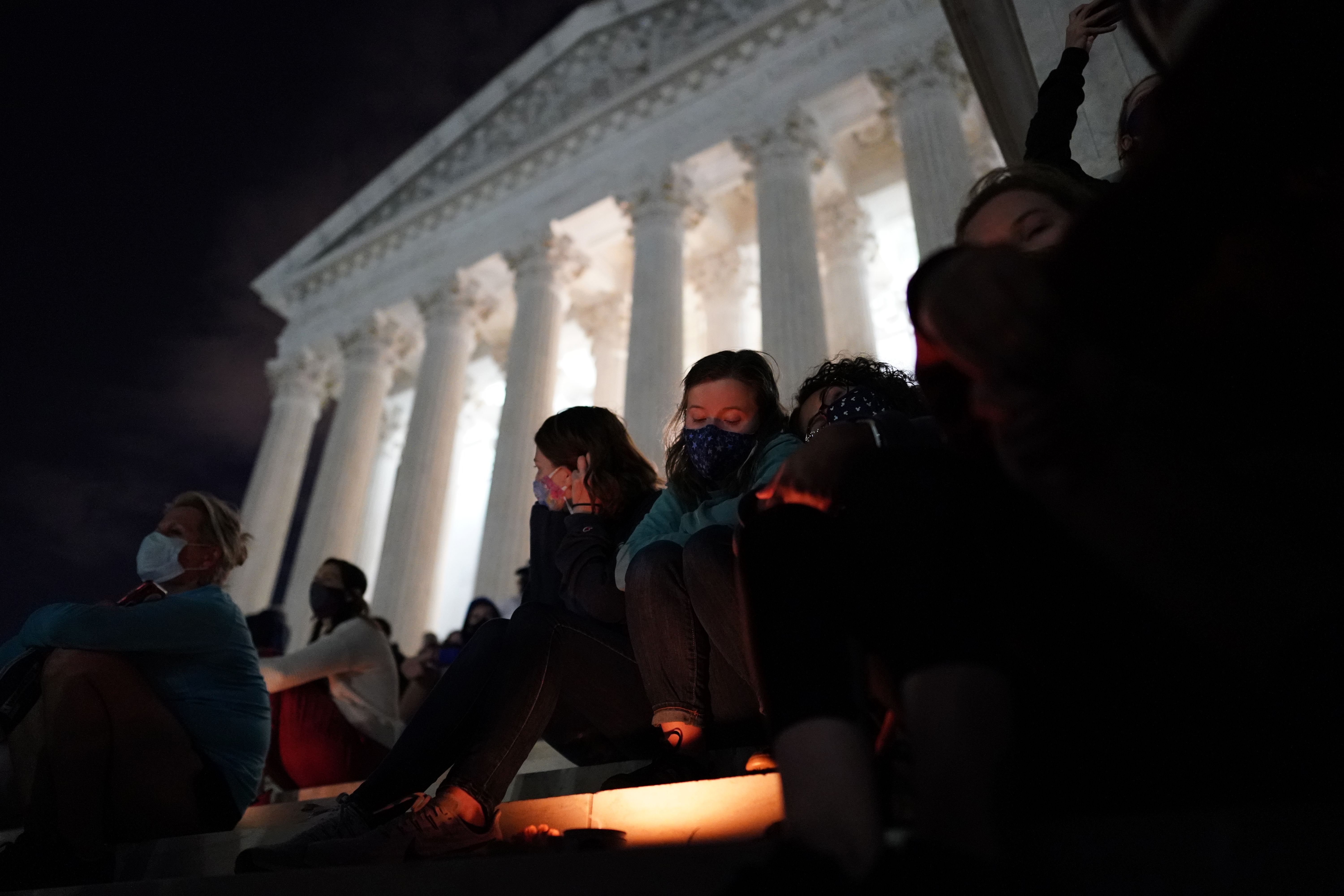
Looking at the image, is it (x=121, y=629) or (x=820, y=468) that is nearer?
(x=820, y=468)

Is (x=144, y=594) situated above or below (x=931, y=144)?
below

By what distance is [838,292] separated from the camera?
47.6 feet

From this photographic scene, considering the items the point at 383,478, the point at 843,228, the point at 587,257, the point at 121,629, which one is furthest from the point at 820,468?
the point at 383,478

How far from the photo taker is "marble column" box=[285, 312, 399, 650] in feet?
52.9

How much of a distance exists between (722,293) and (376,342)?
28.1 feet

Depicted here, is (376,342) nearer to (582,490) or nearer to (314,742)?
(314,742)

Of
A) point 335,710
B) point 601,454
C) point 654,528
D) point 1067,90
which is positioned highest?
point 1067,90

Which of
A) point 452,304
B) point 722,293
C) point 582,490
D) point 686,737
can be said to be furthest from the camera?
point 452,304

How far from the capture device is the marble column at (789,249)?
459 inches

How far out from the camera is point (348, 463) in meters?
17.4

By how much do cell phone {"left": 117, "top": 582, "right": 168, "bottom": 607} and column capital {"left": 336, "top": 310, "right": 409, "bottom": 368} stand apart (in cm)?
1599

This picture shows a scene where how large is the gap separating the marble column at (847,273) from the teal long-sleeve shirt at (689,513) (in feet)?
35.3

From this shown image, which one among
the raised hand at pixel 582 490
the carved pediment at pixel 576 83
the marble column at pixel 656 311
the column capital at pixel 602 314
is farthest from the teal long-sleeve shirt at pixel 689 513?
→ the column capital at pixel 602 314

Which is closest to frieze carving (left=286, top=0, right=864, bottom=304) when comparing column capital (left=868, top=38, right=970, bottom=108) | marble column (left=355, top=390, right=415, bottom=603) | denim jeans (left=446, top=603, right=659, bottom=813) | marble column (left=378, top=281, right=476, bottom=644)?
column capital (left=868, top=38, right=970, bottom=108)
